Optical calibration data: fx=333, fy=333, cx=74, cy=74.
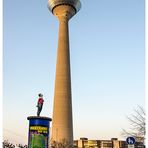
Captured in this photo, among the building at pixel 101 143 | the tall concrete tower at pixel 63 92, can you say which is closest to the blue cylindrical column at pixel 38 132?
the tall concrete tower at pixel 63 92

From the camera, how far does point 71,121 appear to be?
196 feet

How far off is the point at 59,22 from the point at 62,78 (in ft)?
40.0

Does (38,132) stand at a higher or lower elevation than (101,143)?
higher

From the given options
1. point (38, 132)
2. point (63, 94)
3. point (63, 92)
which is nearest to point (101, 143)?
point (63, 94)

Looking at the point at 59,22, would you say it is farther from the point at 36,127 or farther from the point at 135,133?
the point at 36,127

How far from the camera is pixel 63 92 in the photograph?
60.2m

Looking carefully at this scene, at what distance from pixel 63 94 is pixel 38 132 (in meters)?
43.2

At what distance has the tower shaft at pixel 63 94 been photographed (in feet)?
191

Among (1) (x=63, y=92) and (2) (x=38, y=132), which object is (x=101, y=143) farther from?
(2) (x=38, y=132)

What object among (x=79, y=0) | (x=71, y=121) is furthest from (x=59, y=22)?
(x=71, y=121)

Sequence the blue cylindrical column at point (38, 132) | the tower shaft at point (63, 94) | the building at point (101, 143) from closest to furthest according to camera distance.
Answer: the blue cylindrical column at point (38, 132)
the tower shaft at point (63, 94)
the building at point (101, 143)

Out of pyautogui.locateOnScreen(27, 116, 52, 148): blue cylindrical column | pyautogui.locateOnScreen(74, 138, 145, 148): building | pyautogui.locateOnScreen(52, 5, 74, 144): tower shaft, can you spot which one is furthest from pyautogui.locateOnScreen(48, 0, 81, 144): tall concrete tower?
pyautogui.locateOnScreen(27, 116, 52, 148): blue cylindrical column

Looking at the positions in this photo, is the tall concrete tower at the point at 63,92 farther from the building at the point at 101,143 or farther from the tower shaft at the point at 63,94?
the building at the point at 101,143

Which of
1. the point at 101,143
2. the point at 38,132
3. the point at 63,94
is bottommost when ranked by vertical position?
the point at 101,143
